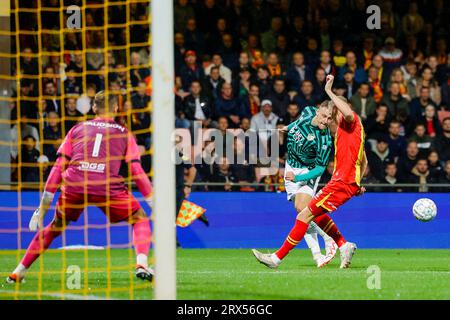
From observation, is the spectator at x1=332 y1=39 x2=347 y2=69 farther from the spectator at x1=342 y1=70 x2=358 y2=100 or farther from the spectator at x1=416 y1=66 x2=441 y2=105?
the spectator at x1=416 y1=66 x2=441 y2=105

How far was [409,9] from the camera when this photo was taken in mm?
20172

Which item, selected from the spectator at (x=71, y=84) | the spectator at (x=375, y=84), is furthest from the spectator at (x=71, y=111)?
the spectator at (x=375, y=84)

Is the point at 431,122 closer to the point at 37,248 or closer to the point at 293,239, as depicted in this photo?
the point at 293,239

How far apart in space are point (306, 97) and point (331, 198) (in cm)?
690

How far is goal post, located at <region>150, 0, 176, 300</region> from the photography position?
7477mm

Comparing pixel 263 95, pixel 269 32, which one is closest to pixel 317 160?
pixel 263 95

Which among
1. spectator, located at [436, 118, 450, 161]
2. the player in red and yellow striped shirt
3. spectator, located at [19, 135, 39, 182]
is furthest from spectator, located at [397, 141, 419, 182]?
the player in red and yellow striped shirt

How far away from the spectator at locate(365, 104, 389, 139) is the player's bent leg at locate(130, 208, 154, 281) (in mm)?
8564

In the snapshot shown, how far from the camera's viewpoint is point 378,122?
18125 mm

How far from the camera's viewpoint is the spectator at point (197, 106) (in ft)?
57.5

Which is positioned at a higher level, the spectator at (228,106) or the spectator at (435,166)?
the spectator at (228,106)

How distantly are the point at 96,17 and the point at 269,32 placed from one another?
3.21 meters

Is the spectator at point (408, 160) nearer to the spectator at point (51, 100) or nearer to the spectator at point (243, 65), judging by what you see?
the spectator at point (243, 65)

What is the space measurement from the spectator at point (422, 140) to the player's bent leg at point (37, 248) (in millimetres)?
9170
